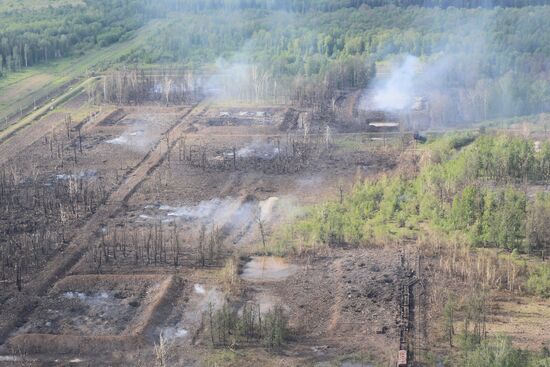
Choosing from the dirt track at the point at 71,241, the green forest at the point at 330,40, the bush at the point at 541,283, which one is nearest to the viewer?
the dirt track at the point at 71,241

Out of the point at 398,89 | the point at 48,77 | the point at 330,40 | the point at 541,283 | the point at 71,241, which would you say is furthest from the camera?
the point at 330,40

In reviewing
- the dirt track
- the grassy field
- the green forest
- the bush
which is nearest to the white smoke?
the green forest

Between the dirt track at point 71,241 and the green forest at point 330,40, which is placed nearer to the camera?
the dirt track at point 71,241

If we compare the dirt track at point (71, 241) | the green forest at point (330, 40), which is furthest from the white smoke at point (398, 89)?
the dirt track at point (71, 241)

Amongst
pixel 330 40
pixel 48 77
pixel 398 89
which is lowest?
pixel 398 89

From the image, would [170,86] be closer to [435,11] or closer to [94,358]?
[435,11]

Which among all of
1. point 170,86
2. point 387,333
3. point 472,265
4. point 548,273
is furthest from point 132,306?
point 170,86

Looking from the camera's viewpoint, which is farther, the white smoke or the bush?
the white smoke

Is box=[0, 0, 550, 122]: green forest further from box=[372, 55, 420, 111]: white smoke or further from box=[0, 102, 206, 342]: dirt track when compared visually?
box=[0, 102, 206, 342]: dirt track

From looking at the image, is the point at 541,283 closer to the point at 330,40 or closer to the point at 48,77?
the point at 330,40

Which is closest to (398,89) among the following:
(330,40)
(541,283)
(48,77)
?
(330,40)

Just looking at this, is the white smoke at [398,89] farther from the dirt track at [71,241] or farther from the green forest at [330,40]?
the dirt track at [71,241]
